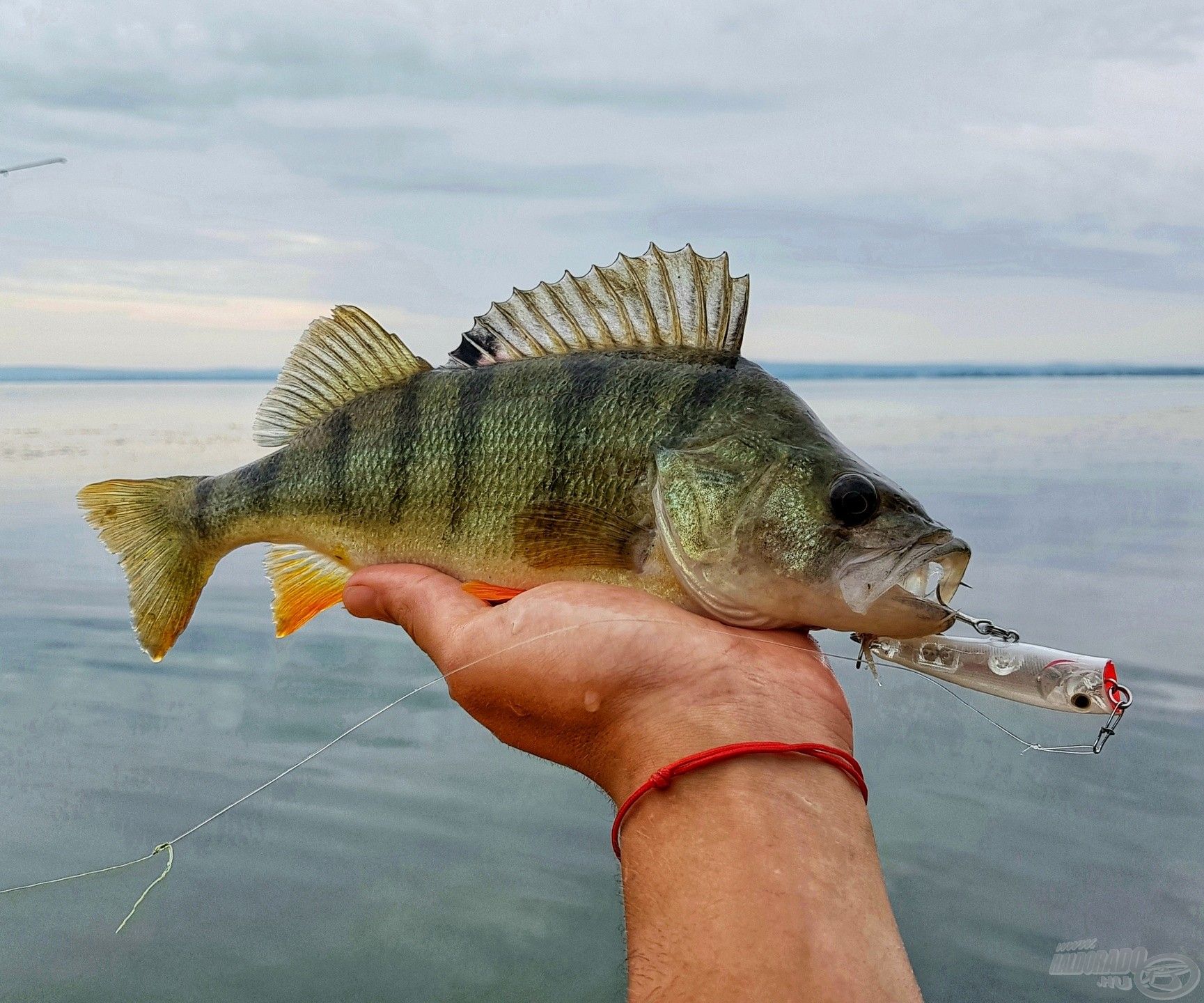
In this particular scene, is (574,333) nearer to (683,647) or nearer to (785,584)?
(785,584)

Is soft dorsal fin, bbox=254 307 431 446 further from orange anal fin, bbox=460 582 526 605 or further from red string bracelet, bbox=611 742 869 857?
red string bracelet, bbox=611 742 869 857

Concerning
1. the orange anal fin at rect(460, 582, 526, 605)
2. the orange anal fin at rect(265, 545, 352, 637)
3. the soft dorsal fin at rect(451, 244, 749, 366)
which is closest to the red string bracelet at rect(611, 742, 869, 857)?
the orange anal fin at rect(460, 582, 526, 605)

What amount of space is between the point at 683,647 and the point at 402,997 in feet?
11.8

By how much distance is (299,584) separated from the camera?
3467mm

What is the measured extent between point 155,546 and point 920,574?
2.74 meters

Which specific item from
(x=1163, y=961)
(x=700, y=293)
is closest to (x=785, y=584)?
(x=700, y=293)

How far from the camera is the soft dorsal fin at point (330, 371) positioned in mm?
3385

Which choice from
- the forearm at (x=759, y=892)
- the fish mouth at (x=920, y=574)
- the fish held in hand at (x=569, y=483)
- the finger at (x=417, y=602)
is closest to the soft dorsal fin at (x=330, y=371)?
the fish held in hand at (x=569, y=483)

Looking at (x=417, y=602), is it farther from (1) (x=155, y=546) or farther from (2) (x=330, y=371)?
(1) (x=155, y=546)

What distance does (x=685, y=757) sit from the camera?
181 cm

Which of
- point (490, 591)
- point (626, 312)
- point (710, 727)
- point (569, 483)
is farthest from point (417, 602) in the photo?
point (710, 727)

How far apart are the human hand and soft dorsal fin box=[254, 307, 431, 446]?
1.11 m

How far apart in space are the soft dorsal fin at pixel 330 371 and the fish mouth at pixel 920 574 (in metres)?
1.71

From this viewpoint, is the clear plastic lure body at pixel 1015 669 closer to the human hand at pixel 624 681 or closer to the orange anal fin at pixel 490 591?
the human hand at pixel 624 681
